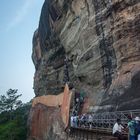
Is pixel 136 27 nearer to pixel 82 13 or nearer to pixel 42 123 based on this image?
pixel 82 13

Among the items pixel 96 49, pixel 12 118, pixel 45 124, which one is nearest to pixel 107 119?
pixel 96 49

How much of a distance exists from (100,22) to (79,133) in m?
7.81

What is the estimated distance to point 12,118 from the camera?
54312 mm

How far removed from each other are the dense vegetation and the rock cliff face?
22.8 feet

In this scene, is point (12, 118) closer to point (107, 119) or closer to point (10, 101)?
point (10, 101)

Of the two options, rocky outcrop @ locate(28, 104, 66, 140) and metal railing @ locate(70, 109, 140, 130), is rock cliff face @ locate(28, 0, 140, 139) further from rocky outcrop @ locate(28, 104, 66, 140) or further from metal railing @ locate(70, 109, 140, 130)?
rocky outcrop @ locate(28, 104, 66, 140)

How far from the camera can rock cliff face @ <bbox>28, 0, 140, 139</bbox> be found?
63.0 ft

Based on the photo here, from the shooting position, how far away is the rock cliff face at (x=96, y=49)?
19.2 m

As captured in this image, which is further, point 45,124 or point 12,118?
point 12,118

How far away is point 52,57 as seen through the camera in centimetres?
3644

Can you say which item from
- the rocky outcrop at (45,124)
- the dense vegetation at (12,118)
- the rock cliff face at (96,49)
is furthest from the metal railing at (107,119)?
the dense vegetation at (12,118)

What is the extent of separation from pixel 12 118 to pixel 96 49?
1330 inches

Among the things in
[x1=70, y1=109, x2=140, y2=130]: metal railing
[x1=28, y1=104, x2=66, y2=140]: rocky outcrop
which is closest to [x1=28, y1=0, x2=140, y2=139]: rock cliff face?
[x1=70, y1=109, x2=140, y2=130]: metal railing

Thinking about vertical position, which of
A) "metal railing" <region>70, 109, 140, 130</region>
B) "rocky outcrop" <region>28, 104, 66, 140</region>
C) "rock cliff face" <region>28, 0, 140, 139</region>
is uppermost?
"rock cliff face" <region>28, 0, 140, 139</region>
